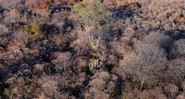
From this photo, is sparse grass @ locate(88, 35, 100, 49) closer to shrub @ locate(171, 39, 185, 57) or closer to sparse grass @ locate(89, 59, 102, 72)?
sparse grass @ locate(89, 59, 102, 72)

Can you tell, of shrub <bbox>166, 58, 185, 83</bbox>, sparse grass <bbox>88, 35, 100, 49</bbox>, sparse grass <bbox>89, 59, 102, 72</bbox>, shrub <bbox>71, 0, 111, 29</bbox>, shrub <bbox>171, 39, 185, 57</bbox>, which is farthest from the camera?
sparse grass <bbox>88, 35, 100, 49</bbox>

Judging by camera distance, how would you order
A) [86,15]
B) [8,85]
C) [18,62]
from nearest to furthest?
[8,85] < [18,62] < [86,15]

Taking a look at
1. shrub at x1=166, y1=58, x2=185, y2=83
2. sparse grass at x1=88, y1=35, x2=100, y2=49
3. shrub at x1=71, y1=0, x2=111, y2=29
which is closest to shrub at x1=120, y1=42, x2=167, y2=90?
shrub at x1=166, y1=58, x2=185, y2=83

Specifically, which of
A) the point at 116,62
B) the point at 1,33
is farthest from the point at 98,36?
the point at 1,33

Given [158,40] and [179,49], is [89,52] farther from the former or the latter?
[179,49]

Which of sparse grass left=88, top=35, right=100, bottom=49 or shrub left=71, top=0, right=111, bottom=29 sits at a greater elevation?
shrub left=71, top=0, right=111, bottom=29

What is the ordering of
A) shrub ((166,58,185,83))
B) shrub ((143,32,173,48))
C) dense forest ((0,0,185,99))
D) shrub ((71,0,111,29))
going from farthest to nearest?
shrub ((143,32,173,48))
shrub ((71,0,111,29))
shrub ((166,58,185,83))
dense forest ((0,0,185,99))

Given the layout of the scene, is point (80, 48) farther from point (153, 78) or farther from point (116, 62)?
point (153, 78)

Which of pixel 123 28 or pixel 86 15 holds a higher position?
pixel 86 15
